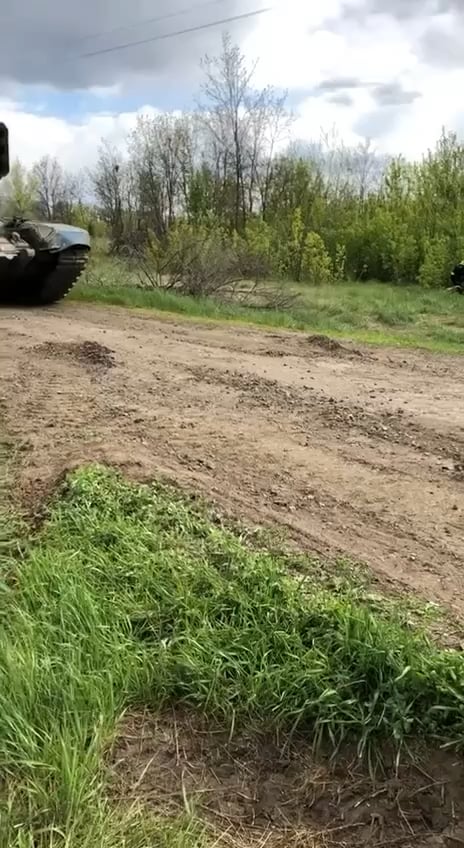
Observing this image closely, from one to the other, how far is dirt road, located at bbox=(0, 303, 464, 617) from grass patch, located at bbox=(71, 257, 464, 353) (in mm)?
3088

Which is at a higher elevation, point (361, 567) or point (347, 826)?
point (361, 567)

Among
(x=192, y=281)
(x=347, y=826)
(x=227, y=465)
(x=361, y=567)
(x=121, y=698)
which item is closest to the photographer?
(x=347, y=826)

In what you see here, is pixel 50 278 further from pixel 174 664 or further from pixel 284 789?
pixel 284 789

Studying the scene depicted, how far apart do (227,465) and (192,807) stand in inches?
88.7

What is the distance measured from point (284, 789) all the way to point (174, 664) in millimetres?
547

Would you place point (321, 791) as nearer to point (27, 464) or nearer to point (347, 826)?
point (347, 826)

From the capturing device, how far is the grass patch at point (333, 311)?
38.1ft

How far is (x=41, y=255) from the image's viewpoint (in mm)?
10977

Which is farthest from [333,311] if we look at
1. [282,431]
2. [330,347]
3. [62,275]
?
[282,431]

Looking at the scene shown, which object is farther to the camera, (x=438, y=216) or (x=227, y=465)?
(x=438, y=216)

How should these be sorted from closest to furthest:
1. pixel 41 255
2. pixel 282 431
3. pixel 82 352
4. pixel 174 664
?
pixel 174 664
pixel 282 431
pixel 82 352
pixel 41 255

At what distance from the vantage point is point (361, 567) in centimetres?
317

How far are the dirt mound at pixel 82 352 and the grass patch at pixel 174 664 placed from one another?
12.4ft

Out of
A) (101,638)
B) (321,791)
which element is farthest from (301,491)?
(321,791)
